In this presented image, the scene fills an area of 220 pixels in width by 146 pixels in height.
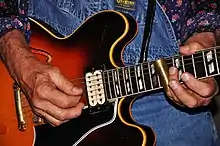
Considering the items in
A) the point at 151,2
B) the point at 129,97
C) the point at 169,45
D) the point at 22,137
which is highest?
the point at 151,2

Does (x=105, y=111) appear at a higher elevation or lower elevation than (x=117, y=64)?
lower

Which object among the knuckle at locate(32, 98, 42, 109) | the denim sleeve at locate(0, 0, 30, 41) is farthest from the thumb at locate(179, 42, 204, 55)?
the denim sleeve at locate(0, 0, 30, 41)

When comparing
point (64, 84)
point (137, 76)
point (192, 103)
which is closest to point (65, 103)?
point (64, 84)

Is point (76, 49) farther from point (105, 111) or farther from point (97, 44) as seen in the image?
point (105, 111)

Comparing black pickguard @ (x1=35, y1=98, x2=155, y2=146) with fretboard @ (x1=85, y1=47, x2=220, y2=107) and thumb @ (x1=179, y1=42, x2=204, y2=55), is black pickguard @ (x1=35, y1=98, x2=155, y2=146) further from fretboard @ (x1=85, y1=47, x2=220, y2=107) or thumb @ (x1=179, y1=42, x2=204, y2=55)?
thumb @ (x1=179, y1=42, x2=204, y2=55)

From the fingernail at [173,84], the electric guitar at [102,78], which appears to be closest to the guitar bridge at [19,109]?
the electric guitar at [102,78]

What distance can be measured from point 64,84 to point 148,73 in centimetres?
22

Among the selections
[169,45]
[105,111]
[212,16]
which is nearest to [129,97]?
[105,111]

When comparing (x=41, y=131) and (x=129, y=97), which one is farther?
(x=41, y=131)

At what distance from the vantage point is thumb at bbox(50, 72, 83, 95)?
1434 millimetres

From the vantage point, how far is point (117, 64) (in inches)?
56.9

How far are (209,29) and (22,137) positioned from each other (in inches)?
23.0

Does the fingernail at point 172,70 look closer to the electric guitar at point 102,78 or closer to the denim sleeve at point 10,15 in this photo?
the electric guitar at point 102,78

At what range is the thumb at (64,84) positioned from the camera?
4.70 ft
